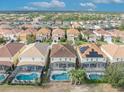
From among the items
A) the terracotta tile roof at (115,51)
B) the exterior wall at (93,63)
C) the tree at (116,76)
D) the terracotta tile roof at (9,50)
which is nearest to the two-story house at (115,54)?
the terracotta tile roof at (115,51)

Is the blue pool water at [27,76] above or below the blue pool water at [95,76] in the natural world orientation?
above

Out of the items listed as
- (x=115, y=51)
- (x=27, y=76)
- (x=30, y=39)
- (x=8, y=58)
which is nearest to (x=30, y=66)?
(x=27, y=76)

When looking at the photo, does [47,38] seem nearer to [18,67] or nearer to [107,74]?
[18,67]

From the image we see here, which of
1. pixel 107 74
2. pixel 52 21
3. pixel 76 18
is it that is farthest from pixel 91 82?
pixel 76 18

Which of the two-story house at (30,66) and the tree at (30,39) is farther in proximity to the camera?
the tree at (30,39)

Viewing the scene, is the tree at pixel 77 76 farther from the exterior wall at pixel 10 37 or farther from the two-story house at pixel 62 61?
the exterior wall at pixel 10 37

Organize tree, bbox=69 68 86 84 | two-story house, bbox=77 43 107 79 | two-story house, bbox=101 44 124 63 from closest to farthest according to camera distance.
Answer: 1. tree, bbox=69 68 86 84
2. two-story house, bbox=77 43 107 79
3. two-story house, bbox=101 44 124 63

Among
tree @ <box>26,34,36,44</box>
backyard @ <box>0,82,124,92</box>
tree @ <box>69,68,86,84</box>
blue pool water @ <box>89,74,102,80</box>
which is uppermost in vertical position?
tree @ <box>26,34,36,44</box>

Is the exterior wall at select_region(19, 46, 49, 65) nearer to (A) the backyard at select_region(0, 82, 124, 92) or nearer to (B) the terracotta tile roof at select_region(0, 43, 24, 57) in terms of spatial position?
(B) the terracotta tile roof at select_region(0, 43, 24, 57)

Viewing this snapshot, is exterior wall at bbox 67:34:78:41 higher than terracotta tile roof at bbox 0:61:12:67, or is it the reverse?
exterior wall at bbox 67:34:78:41

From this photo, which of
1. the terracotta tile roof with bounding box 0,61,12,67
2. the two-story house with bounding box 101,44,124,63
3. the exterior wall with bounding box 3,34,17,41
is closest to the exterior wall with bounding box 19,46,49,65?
the terracotta tile roof with bounding box 0,61,12,67

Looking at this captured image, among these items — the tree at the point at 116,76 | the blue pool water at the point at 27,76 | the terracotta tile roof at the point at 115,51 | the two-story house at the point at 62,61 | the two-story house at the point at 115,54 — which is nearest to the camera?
the tree at the point at 116,76
